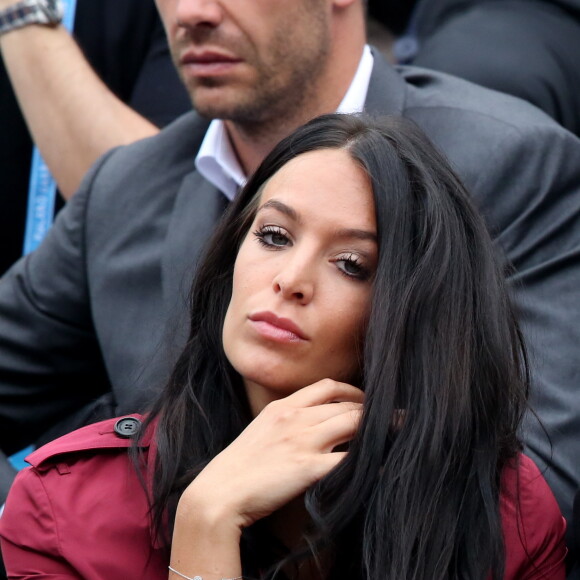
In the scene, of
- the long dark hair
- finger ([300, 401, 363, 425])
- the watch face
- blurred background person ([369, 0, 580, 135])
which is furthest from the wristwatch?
finger ([300, 401, 363, 425])

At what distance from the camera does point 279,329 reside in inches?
85.7

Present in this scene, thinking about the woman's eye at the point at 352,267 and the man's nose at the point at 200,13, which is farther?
the man's nose at the point at 200,13

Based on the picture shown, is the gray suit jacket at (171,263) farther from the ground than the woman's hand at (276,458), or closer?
closer

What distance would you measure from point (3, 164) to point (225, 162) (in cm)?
107

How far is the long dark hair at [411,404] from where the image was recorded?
83.5 inches

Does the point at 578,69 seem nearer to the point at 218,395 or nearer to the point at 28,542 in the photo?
the point at 218,395

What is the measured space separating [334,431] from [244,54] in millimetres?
1354

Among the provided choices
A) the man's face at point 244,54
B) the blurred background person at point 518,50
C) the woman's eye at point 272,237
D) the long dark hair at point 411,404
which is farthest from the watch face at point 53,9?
the woman's eye at point 272,237

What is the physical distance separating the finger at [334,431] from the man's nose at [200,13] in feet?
4.51

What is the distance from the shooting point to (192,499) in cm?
214

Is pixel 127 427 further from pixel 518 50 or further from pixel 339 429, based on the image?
pixel 518 50

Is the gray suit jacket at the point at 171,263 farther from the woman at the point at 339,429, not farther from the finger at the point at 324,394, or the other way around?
the finger at the point at 324,394

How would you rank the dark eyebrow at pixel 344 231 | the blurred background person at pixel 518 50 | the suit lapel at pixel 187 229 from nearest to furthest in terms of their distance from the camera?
the dark eyebrow at pixel 344 231 < the suit lapel at pixel 187 229 < the blurred background person at pixel 518 50

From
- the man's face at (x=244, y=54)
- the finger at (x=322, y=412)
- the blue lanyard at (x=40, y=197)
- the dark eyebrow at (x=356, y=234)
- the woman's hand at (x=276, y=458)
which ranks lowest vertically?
the blue lanyard at (x=40, y=197)
